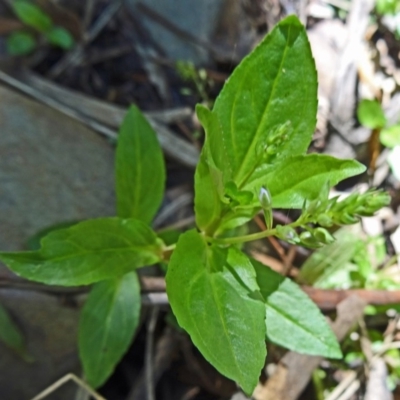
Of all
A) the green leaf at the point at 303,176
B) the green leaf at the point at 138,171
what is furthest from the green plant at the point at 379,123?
the green leaf at the point at 303,176

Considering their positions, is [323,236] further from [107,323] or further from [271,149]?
[107,323]

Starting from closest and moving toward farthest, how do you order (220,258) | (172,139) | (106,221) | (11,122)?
(220,258)
(106,221)
(11,122)
(172,139)

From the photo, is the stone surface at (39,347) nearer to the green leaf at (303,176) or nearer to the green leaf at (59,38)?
the green leaf at (303,176)

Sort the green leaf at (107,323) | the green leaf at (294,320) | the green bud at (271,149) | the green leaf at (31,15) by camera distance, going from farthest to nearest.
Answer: the green leaf at (31,15), the green leaf at (107,323), the green leaf at (294,320), the green bud at (271,149)

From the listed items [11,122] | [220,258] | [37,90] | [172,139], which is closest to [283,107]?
[220,258]

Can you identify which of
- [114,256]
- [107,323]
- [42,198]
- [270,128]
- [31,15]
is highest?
[270,128]

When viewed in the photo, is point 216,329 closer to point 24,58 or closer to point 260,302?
point 260,302

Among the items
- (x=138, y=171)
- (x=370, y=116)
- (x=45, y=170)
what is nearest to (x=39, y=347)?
A: (x=45, y=170)
